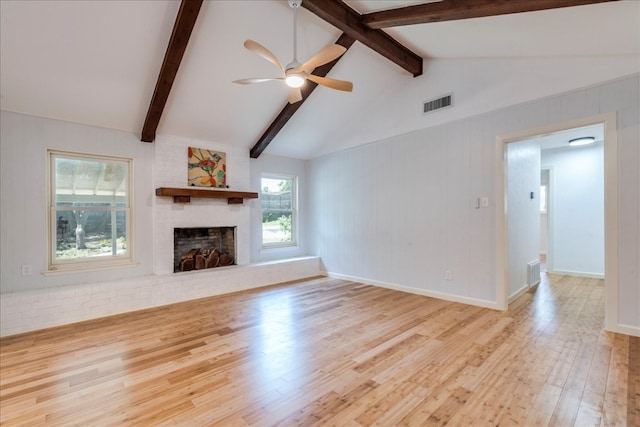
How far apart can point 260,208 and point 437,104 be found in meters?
3.67

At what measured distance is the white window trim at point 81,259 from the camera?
382 centimetres

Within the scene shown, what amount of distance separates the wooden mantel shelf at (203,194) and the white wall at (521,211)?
13.5 feet

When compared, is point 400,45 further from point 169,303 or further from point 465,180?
point 169,303

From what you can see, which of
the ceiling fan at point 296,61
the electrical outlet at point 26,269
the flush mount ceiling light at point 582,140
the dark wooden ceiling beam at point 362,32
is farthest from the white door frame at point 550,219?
the electrical outlet at point 26,269

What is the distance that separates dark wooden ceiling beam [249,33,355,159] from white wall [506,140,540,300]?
259 centimetres

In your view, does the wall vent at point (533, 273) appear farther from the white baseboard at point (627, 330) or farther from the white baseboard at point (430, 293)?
the white baseboard at point (627, 330)

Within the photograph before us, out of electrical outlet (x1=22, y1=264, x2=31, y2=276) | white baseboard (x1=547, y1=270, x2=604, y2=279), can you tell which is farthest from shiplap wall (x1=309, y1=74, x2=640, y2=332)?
electrical outlet (x1=22, y1=264, x2=31, y2=276)

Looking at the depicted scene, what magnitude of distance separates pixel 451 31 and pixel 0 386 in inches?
213

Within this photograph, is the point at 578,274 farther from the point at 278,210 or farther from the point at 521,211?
the point at 278,210

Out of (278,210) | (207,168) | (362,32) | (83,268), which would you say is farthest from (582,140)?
(83,268)

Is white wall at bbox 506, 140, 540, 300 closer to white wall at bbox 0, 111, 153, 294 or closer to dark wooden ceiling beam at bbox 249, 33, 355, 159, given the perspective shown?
dark wooden ceiling beam at bbox 249, 33, 355, 159

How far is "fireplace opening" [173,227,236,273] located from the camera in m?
4.89

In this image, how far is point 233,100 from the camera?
442 centimetres

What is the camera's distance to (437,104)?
442cm
